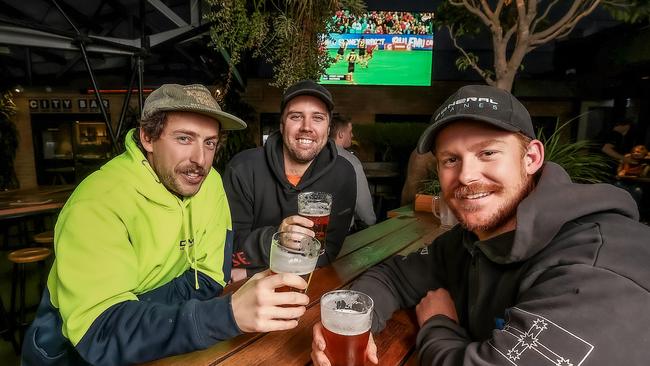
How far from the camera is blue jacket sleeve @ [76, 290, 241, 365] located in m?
0.91

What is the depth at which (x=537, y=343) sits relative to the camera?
74 centimetres

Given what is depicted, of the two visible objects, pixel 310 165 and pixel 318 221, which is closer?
pixel 318 221

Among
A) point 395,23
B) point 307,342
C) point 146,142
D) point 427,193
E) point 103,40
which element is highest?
point 395,23

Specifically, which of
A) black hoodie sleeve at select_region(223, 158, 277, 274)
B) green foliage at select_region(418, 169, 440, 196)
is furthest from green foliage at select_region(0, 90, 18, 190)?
green foliage at select_region(418, 169, 440, 196)

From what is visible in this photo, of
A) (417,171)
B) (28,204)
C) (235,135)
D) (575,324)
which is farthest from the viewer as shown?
(235,135)

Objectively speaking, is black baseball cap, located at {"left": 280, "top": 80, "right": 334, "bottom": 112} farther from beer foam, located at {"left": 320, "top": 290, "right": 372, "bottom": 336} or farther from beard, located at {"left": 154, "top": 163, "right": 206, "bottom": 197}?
beer foam, located at {"left": 320, "top": 290, "right": 372, "bottom": 336}

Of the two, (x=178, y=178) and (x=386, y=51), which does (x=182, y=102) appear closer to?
(x=178, y=178)

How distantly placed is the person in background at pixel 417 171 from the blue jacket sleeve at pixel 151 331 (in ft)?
9.65

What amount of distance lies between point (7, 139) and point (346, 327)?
10.6 meters

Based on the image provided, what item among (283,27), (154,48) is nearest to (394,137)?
(154,48)

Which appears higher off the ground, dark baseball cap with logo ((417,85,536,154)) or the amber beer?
dark baseball cap with logo ((417,85,536,154))

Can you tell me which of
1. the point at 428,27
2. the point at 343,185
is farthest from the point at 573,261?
the point at 428,27

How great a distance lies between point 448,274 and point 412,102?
8.38 m

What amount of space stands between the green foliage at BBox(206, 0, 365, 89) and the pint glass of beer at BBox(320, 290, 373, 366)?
1906 mm
